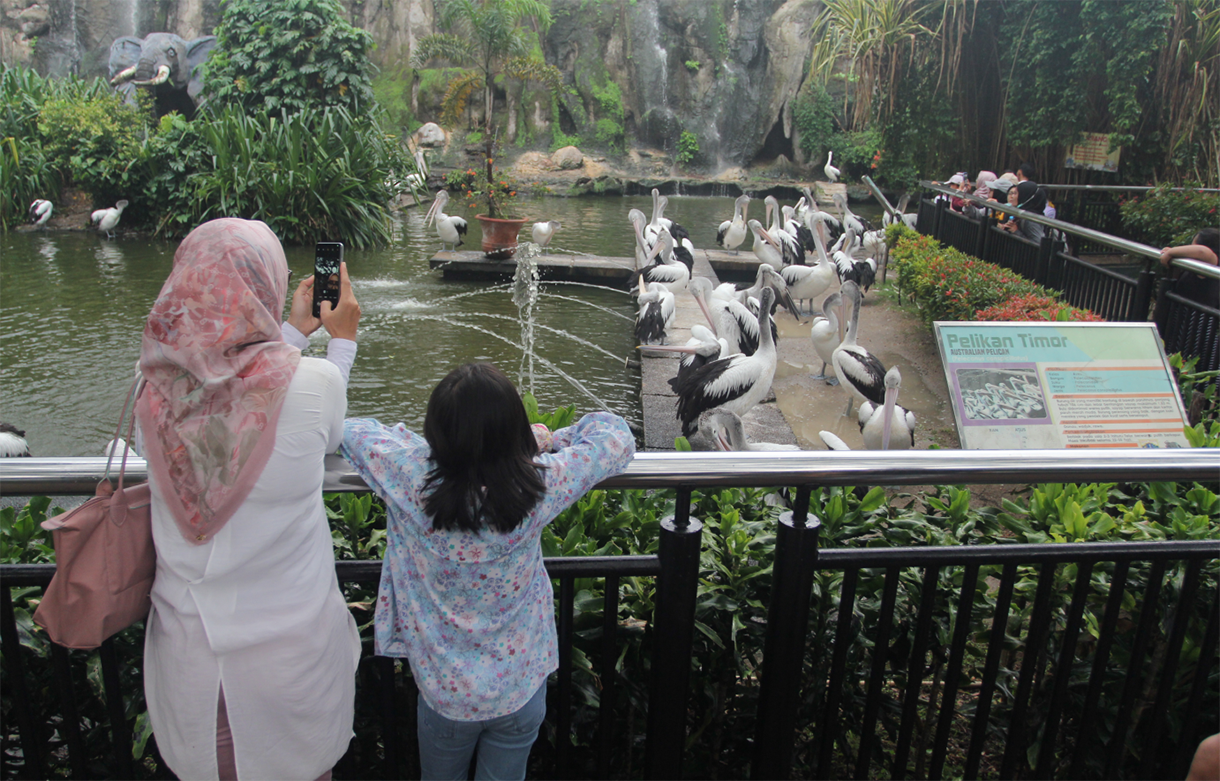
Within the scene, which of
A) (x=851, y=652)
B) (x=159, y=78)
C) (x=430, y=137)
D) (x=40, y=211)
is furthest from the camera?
(x=430, y=137)

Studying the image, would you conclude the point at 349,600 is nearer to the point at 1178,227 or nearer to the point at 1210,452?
the point at 1210,452

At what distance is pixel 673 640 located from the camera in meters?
1.72

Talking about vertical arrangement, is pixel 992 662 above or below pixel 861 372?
above

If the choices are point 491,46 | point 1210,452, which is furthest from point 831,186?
point 1210,452

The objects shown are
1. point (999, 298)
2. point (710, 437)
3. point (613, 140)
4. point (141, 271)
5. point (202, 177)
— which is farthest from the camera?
point (613, 140)

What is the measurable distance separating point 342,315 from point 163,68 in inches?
787

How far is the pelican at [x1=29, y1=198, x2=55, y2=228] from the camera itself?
1306 cm

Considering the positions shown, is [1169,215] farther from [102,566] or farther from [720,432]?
[102,566]

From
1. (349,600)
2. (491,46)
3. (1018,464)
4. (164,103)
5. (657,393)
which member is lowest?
(657,393)

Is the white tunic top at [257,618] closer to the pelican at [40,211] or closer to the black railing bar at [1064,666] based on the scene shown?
the black railing bar at [1064,666]

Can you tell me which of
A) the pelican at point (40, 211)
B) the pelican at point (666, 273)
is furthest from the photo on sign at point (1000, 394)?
the pelican at point (40, 211)

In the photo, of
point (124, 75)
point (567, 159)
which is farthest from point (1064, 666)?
point (567, 159)

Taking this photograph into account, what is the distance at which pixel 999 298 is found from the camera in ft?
22.8

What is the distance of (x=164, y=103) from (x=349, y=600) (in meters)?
21.3
